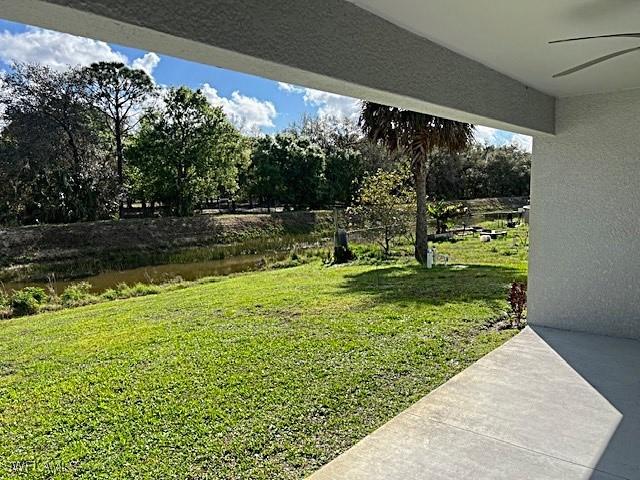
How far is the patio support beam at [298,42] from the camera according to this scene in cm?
124

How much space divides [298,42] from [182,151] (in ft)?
61.2

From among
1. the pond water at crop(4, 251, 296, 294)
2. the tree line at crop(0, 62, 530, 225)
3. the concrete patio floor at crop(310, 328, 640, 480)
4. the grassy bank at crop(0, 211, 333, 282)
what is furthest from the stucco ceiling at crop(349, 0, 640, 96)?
the grassy bank at crop(0, 211, 333, 282)

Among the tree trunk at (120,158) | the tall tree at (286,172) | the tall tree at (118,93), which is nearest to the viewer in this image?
the tall tree at (118,93)

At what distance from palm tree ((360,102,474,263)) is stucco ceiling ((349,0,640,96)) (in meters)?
6.83

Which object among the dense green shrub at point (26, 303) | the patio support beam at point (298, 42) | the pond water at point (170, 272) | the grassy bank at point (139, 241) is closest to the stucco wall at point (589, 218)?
the patio support beam at point (298, 42)

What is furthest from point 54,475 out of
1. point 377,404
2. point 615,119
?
point 615,119

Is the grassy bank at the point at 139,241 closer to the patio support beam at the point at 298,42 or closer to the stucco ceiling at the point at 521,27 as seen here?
the patio support beam at the point at 298,42

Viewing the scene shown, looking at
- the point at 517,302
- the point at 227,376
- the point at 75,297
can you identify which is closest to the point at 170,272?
the point at 75,297

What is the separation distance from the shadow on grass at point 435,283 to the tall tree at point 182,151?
12291 millimetres

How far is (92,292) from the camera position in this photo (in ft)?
34.1

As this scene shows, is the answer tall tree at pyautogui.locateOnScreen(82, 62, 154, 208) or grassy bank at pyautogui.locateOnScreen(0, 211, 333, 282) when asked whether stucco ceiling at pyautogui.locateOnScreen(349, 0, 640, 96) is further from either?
tall tree at pyautogui.locateOnScreen(82, 62, 154, 208)

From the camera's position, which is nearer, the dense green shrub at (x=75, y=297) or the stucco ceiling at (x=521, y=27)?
the stucco ceiling at (x=521, y=27)

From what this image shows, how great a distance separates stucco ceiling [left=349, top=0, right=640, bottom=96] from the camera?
1896mm

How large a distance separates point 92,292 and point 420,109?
9.87m
